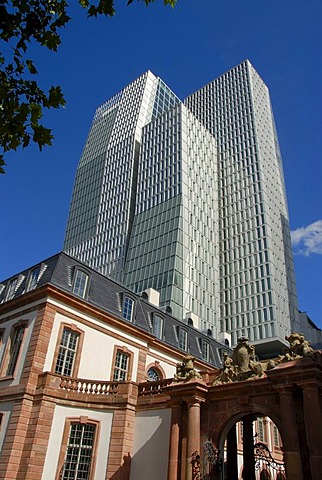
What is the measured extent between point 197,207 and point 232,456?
73.2 metres

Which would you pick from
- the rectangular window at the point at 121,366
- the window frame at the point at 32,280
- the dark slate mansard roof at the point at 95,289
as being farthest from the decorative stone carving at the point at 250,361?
the window frame at the point at 32,280

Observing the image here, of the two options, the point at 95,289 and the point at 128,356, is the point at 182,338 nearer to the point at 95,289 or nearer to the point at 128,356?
the point at 128,356

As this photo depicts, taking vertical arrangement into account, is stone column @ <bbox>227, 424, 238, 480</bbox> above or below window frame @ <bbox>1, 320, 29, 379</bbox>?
below

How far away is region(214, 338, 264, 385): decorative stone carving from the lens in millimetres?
17312

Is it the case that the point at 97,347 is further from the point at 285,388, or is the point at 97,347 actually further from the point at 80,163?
the point at 80,163

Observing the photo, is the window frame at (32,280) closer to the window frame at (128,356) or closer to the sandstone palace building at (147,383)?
the sandstone palace building at (147,383)

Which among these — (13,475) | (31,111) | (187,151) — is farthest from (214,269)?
(31,111)

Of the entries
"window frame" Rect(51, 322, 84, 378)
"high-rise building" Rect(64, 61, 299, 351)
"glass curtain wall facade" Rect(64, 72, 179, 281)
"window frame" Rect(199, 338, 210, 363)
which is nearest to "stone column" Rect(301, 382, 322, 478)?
"window frame" Rect(51, 322, 84, 378)

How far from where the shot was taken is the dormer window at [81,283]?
84.1 feet

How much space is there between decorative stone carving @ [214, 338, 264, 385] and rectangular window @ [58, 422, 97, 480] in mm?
7679

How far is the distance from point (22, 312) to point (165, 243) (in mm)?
57575

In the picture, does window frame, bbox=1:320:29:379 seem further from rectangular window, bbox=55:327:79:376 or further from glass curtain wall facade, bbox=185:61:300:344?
glass curtain wall facade, bbox=185:61:300:344

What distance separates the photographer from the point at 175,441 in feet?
57.4

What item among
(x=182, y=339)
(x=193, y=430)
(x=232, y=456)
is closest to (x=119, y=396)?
(x=193, y=430)
